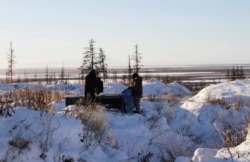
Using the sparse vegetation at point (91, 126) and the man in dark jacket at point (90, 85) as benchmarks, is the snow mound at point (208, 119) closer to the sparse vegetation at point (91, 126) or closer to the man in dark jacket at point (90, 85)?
the man in dark jacket at point (90, 85)

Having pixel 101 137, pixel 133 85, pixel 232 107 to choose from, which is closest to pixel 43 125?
pixel 101 137

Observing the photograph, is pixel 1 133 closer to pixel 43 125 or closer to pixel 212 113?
pixel 43 125

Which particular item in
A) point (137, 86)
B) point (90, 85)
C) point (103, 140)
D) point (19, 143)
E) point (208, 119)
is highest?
point (90, 85)

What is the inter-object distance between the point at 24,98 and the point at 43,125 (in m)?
2.32

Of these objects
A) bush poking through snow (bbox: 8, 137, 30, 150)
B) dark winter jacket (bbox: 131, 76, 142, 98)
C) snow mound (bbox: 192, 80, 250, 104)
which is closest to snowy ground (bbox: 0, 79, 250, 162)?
bush poking through snow (bbox: 8, 137, 30, 150)

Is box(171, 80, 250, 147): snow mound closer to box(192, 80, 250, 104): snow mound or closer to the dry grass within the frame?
box(192, 80, 250, 104): snow mound

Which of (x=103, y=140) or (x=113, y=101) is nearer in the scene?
(x=103, y=140)

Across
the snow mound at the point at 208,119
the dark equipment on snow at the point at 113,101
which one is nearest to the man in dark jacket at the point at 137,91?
the dark equipment on snow at the point at 113,101

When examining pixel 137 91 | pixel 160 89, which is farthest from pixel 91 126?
pixel 160 89

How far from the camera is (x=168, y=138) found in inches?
538

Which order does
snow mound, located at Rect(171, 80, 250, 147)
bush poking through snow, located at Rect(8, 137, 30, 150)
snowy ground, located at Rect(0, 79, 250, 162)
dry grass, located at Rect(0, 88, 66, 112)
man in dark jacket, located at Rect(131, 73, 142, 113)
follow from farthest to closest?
snow mound, located at Rect(171, 80, 250, 147) → man in dark jacket, located at Rect(131, 73, 142, 113) → dry grass, located at Rect(0, 88, 66, 112) → snowy ground, located at Rect(0, 79, 250, 162) → bush poking through snow, located at Rect(8, 137, 30, 150)

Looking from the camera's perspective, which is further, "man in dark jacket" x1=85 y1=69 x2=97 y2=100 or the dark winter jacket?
the dark winter jacket

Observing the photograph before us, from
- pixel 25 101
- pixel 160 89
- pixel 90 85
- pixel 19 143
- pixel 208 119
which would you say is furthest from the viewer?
pixel 160 89

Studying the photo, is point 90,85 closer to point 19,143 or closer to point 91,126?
point 91,126
